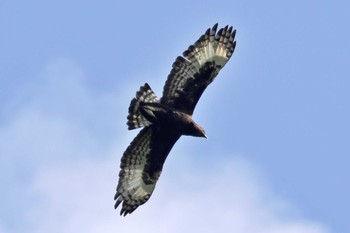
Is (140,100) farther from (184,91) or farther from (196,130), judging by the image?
(196,130)

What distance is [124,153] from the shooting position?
95.3 ft

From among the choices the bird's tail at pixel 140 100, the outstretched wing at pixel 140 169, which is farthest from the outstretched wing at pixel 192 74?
the outstretched wing at pixel 140 169

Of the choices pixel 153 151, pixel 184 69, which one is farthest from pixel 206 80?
pixel 153 151

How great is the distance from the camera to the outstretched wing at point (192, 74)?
27.7m

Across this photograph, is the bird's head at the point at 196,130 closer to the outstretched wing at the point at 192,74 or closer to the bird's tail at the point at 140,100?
the outstretched wing at the point at 192,74

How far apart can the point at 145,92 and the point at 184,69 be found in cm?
108

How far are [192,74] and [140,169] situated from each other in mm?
3024

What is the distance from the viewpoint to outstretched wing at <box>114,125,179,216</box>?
28.9m

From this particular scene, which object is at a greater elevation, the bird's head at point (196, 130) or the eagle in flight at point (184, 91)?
the eagle in flight at point (184, 91)

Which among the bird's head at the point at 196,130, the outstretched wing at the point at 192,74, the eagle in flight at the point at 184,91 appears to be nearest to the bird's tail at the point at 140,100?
the eagle in flight at the point at 184,91

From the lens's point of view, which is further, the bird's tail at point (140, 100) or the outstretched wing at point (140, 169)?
the outstretched wing at point (140, 169)

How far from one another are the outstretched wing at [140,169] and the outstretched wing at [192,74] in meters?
1.45

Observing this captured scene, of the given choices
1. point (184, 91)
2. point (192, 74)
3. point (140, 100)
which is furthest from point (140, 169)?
point (192, 74)

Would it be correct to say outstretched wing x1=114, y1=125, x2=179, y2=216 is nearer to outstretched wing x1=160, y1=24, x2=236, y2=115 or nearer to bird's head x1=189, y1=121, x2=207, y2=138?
bird's head x1=189, y1=121, x2=207, y2=138
